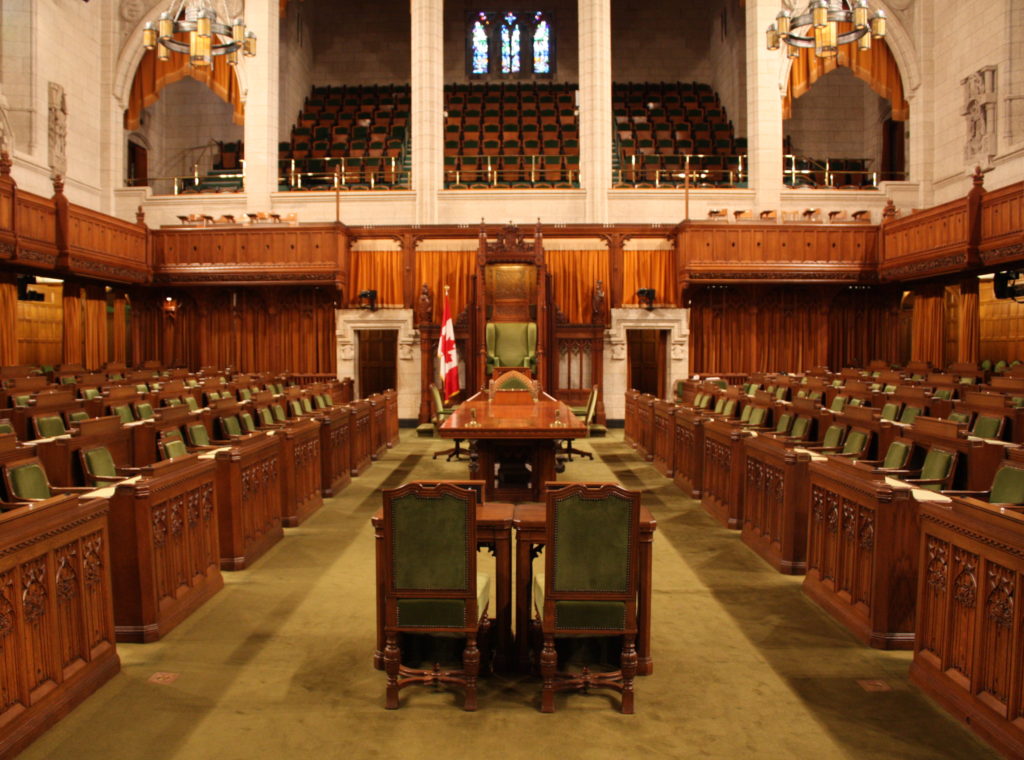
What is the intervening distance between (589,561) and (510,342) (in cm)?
1080

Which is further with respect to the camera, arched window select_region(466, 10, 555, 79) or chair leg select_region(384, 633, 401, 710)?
arched window select_region(466, 10, 555, 79)

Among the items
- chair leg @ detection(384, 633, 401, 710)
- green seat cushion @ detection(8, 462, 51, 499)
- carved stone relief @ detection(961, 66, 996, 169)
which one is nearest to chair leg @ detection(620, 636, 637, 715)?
chair leg @ detection(384, 633, 401, 710)

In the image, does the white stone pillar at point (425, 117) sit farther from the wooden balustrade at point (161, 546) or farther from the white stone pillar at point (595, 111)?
the wooden balustrade at point (161, 546)

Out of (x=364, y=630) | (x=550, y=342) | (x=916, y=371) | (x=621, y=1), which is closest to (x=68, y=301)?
(x=550, y=342)

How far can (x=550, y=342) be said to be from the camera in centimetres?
1418

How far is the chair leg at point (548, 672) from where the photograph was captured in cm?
313

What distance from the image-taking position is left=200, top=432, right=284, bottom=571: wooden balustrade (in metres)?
5.04

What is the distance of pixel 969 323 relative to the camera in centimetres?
Answer: 1299

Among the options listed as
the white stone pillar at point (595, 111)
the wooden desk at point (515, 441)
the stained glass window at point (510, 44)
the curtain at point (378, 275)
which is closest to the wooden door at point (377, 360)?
the curtain at point (378, 275)

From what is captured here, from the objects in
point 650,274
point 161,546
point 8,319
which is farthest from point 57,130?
point 161,546

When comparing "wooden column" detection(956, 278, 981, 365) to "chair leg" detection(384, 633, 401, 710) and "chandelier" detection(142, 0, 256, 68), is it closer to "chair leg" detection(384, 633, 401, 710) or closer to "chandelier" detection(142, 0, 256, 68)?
"chandelier" detection(142, 0, 256, 68)

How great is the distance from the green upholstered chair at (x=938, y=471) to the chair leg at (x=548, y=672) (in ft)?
8.30

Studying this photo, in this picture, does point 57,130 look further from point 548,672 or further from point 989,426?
point 989,426

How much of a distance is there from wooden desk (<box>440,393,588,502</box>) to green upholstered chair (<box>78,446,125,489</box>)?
2.32 m
